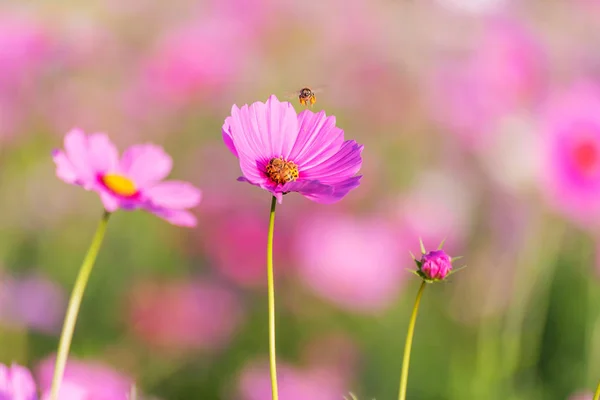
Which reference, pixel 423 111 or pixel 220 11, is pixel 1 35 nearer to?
pixel 220 11

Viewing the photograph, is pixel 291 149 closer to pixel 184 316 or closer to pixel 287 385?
pixel 287 385

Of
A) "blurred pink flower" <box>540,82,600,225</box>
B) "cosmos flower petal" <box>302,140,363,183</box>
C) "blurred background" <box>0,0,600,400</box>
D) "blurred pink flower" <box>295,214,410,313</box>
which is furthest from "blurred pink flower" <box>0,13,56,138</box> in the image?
"cosmos flower petal" <box>302,140,363,183</box>

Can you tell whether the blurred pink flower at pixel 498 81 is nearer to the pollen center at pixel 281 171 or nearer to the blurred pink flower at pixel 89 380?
the blurred pink flower at pixel 89 380

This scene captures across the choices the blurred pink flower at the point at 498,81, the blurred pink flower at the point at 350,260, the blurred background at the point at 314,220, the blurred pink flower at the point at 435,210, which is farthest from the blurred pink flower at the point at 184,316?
the blurred pink flower at the point at 498,81

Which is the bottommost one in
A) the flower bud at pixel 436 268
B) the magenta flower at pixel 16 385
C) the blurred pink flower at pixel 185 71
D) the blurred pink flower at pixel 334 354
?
the magenta flower at pixel 16 385

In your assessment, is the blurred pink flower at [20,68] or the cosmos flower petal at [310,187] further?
the blurred pink flower at [20,68]
